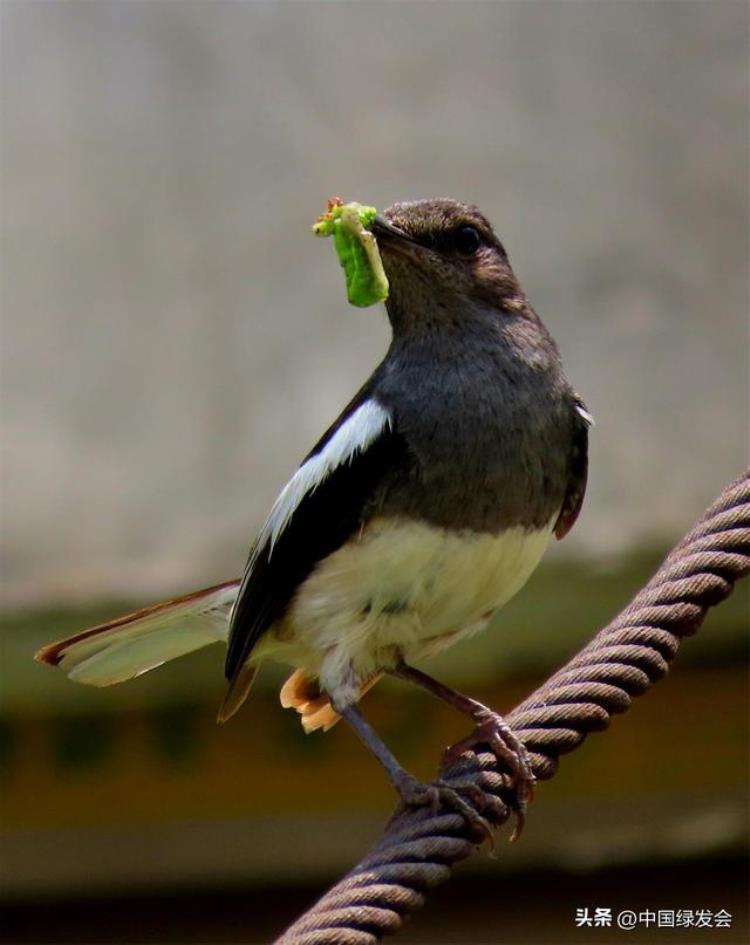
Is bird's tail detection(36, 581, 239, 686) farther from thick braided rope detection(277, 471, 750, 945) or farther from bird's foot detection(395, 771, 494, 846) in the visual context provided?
thick braided rope detection(277, 471, 750, 945)

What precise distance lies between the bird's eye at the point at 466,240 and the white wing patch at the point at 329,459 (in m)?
0.40

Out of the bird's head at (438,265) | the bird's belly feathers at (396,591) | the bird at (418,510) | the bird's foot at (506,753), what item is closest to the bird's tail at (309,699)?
the bird at (418,510)

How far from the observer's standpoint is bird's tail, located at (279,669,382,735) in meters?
3.51

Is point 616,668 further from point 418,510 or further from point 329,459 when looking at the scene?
point 329,459

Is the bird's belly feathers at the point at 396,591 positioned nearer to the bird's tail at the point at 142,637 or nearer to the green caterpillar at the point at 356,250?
the bird's tail at the point at 142,637

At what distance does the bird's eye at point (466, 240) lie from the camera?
139 inches

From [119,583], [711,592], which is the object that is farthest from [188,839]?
[711,592]

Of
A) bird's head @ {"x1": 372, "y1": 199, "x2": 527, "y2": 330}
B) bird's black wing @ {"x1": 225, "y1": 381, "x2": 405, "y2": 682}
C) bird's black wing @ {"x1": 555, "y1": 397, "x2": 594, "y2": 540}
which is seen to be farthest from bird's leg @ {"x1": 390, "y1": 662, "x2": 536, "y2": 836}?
bird's head @ {"x1": 372, "y1": 199, "x2": 527, "y2": 330}

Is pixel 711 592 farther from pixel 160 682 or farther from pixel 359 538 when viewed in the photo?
pixel 160 682

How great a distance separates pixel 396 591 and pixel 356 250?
0.62 meters

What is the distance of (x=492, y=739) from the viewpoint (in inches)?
125

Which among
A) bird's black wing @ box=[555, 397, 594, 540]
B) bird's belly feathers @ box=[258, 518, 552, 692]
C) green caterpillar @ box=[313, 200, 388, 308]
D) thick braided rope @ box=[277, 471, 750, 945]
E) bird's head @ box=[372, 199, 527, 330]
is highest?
bird's head @ box=[372, 199, 527, 330]

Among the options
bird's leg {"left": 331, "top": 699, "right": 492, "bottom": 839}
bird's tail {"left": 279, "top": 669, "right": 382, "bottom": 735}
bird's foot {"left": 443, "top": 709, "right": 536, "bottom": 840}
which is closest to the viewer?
bird's leg {"left": 331, "top": 699, "right": 492, "bottom": 839}

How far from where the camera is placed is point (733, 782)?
18.2 ft
